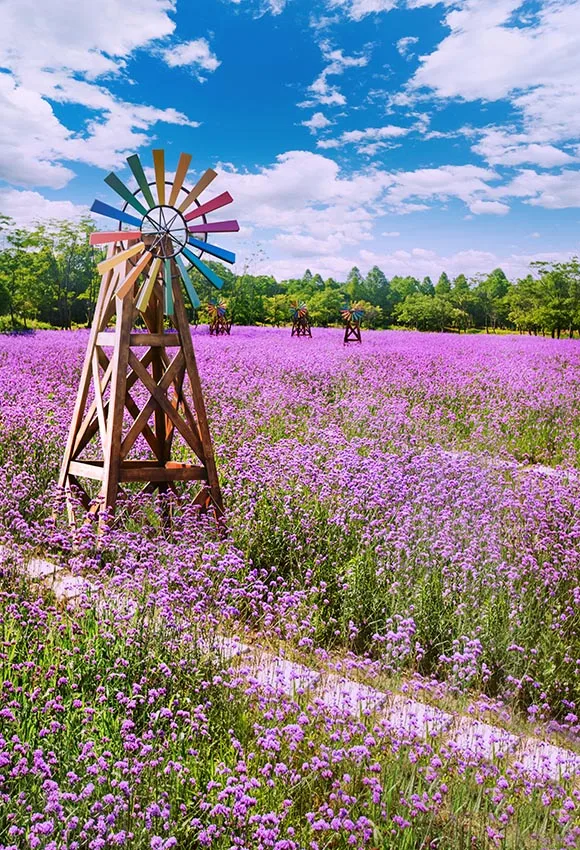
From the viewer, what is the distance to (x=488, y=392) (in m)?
13.0

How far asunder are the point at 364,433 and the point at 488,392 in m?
4.86

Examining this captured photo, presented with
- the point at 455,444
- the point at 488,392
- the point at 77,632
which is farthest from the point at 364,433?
the point at 77,632

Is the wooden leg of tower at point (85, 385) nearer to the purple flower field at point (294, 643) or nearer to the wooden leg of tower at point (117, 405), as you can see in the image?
the purple flower field at point (294, 643)

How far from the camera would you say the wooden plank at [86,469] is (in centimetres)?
572

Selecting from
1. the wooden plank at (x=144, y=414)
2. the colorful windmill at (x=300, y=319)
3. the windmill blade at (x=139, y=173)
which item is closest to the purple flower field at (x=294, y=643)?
the wooden plank at (x=144, y=414)

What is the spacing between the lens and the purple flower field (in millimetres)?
2459

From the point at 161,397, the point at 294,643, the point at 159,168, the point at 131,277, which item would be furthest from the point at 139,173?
the point at 294,643

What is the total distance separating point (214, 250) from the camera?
577 cm

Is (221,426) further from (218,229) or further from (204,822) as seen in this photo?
(204,822)

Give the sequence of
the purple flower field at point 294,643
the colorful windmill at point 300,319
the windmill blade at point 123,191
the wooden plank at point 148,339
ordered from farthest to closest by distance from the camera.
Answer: the colorful windmill at point 300,319, the wooden plank at point 148,339, the windmill blade at point 123,191, the purple flower field at point 294,643

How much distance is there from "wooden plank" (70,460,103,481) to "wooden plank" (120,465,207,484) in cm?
19

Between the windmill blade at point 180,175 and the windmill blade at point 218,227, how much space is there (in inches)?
10.6

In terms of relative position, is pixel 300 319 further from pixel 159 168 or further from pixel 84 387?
pixel 159 168

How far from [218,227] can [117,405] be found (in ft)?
5.41
